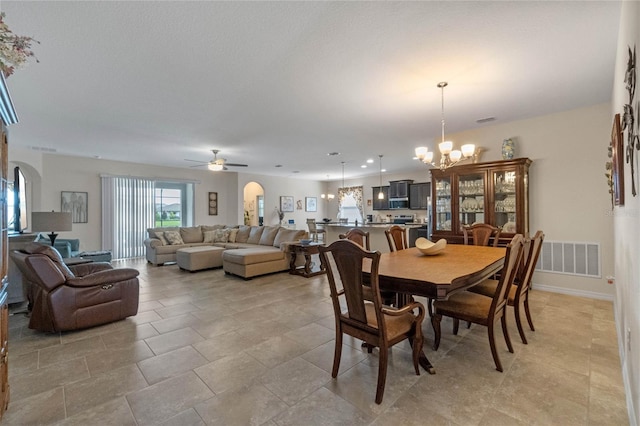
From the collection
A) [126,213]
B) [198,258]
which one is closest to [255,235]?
[198,258]

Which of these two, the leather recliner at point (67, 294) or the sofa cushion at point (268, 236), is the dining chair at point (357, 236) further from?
the sofa cushion at point (268, 236)

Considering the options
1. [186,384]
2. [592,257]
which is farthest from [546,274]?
[186,384]

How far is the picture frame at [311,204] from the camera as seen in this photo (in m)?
11.9

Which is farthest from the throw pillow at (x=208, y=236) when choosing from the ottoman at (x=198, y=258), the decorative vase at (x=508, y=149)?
the decorative vase at (x=508, y=149)

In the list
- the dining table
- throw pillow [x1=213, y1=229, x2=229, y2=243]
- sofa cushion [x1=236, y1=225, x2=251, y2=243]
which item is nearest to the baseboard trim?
the dining table

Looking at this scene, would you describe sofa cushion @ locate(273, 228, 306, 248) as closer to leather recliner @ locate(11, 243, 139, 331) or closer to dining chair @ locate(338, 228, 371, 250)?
dining chair @ locate(338, 228, 371, 250)

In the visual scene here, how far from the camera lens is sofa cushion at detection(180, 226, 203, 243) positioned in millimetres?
7296

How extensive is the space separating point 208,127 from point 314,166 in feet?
14.3

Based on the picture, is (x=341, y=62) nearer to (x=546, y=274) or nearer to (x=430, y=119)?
(x=430, y=119)

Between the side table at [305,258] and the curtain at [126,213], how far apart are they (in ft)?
15.9

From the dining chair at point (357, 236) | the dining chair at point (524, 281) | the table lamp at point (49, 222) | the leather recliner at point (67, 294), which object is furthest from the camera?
the table lamp at point (49, 222)

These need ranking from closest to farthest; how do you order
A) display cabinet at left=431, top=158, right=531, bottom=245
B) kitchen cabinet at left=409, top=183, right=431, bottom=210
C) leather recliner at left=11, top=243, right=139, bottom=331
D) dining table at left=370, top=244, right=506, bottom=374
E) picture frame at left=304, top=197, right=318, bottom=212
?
dining table at left=370, top=244, right=506, bottom=374
leather recliner at left=11, top=243, right=139, bottom=331
display cabinet at left=431, top=158, right=531, bottom=245
kitchen cabinet at left=409, top=183, right=431, bottom=210
picture frame at left=304, top=197, right=318, bottom=212

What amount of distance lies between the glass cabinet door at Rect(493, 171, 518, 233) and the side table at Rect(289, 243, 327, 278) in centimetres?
301

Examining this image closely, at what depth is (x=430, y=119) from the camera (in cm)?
429
